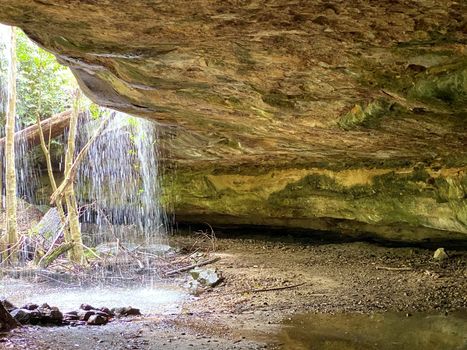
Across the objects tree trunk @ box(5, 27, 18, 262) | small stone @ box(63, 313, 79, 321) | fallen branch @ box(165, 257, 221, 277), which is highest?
tree trunk @ box(5, 27, 18, 262)

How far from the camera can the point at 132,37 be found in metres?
4.59

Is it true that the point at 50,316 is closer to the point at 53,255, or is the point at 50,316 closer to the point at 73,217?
the point at 53,255

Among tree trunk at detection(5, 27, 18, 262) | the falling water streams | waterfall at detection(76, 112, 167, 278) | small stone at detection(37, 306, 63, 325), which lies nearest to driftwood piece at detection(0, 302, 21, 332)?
small stone at detection(37, 306, 63, 325)

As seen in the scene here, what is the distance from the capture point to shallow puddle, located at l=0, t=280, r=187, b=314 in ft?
25.4

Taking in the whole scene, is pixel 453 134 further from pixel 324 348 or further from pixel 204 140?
pixel 204 140

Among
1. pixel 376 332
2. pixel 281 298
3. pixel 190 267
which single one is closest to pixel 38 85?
pixel 190 267

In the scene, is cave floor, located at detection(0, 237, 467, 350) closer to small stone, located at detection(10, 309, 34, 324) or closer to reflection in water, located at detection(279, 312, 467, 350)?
reflection in water, located at detection(279, 312, 467, 350)

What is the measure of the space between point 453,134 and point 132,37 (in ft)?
15.1

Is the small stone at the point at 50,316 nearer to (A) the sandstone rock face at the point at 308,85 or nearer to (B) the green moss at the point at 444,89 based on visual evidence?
(A) the sandstone rock face at the point at 308,85

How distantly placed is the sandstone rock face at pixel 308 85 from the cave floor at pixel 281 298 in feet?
3.61

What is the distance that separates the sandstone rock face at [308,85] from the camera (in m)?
3.89

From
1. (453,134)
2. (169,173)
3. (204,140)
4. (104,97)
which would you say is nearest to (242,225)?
(169,173)

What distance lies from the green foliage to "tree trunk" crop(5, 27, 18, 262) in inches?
55.6

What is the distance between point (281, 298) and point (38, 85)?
9.19 metres
